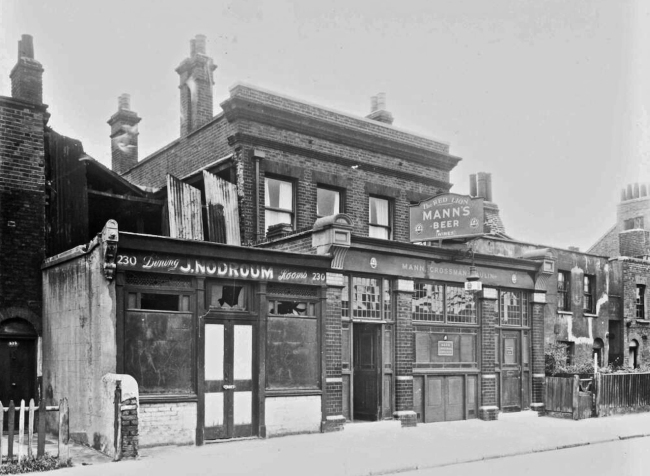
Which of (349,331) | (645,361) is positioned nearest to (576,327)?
(645,361)

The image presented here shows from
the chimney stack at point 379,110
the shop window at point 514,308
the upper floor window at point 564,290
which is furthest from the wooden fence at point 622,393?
the chimney stack at point 379,110

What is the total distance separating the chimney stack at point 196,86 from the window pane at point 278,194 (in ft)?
11.0

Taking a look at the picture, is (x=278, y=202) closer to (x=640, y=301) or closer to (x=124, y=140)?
(x=124, y=140)

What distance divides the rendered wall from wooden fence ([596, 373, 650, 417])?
1421 centimetres

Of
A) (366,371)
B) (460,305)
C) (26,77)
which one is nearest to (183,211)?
(26,77)

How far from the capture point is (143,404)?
42.9 ft

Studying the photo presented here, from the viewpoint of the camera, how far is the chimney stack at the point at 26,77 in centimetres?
1683

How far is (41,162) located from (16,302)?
3.32m

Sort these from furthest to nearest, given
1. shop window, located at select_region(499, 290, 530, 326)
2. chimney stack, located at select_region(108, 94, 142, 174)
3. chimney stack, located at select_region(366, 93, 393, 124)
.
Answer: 1. chimney stack, located at select_region(108, 94, 142, 174)
2. chimney stack, located at select_region(366, 93, 393, 124)
3. shop window, located at select_region(499, 290, 530, 326)

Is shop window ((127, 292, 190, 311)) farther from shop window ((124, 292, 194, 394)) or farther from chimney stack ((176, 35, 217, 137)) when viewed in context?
chimney stack ((176, 35, 217, 137))

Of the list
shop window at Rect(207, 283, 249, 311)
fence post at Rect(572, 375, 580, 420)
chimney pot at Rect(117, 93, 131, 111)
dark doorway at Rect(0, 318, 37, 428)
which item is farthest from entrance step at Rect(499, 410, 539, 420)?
chimney pot at Rect(117, 93, 131, 111)

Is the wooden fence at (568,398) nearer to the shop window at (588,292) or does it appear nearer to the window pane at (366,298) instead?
the window pane at (366,298)

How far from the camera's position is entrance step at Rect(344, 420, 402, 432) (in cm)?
1611

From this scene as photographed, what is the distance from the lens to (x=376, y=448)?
13641 millimetres
